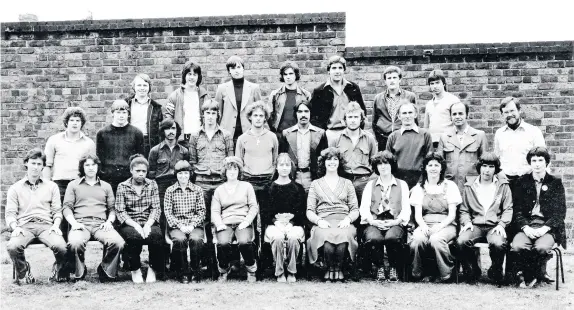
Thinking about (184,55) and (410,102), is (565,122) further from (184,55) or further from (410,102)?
(184,55)

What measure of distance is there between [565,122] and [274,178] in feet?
13.9

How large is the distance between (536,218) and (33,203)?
503 cm

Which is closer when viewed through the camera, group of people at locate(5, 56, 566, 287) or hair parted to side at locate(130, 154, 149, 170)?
group of people at locate(5, 56, 566, 287)

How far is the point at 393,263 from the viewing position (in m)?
5.79

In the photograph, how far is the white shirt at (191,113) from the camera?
662 centimetres

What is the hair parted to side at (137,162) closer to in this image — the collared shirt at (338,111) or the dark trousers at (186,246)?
the dark trousers at (186,246)

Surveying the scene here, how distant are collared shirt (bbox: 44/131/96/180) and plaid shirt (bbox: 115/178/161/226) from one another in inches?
25.3

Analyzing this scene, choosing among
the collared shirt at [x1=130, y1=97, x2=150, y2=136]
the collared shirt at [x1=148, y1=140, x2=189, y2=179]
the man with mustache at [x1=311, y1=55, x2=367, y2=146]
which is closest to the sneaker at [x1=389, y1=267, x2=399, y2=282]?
the man with mustache at [x1=311, y1=55, x2=367, y2=146]

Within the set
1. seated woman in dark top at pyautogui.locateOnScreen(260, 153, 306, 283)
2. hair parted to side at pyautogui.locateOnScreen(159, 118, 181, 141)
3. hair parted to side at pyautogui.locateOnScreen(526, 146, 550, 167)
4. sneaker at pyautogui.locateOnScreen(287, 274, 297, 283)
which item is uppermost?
hair parted to side at pyautogui.locateOnScreen(159, 118, 181, 141)

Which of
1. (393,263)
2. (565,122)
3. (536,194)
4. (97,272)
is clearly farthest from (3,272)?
(565,122)

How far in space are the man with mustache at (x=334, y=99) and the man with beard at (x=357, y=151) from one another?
345 mm

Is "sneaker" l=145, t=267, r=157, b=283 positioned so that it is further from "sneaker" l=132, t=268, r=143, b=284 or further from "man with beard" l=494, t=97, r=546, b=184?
"man with beard" l=494, t=97, r=546, b=184

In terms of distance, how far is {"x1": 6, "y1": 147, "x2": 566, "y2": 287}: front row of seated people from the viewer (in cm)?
570

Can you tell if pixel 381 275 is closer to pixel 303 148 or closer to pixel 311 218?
pixel 311 218
